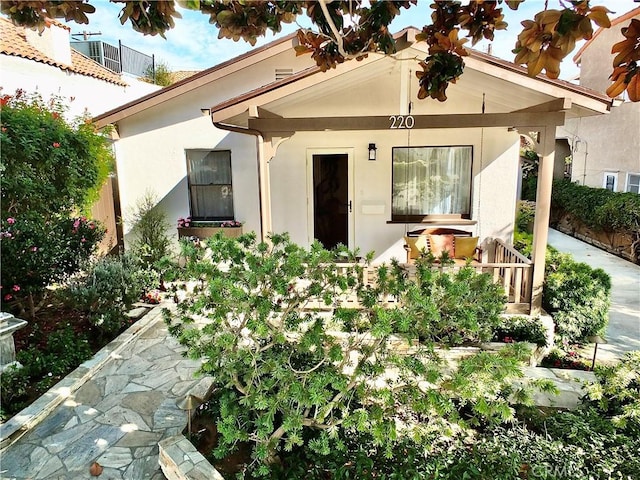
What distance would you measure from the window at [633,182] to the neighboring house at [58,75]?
1545 cm

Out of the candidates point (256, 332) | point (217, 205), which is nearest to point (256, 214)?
point (217, 205)

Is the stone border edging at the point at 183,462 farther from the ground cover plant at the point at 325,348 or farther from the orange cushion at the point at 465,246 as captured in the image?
the orange cushion at the point at 465,246

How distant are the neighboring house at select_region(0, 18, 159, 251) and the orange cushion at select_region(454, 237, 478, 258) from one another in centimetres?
754

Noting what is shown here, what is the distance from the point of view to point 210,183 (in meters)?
9.18

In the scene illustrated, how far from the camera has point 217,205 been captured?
9242 mm

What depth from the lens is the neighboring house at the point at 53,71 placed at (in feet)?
26.3

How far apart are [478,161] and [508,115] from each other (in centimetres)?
242

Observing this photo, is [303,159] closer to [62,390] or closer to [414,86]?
[414,86]

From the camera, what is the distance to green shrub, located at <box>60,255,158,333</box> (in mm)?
6156

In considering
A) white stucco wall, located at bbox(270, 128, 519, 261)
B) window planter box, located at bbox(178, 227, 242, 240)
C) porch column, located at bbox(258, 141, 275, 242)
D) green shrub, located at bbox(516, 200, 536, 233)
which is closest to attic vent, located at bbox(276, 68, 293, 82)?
white stucco wall, located at bbox(270, 128, 519, 261)

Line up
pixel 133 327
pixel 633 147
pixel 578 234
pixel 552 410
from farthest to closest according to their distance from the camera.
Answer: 1. pixel 578 234
2. pixel 633 147
3. pixel 133 327
4. pixel 552 410

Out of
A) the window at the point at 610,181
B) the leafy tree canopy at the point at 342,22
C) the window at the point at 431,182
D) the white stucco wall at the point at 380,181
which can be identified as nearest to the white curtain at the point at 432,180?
the window at the point at 431,182

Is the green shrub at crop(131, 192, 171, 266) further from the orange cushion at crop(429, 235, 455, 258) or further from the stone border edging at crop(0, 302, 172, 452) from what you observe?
the orange cushion at crop(429, 235, 455, 258)

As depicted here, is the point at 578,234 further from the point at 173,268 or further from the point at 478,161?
the point at 173,268
